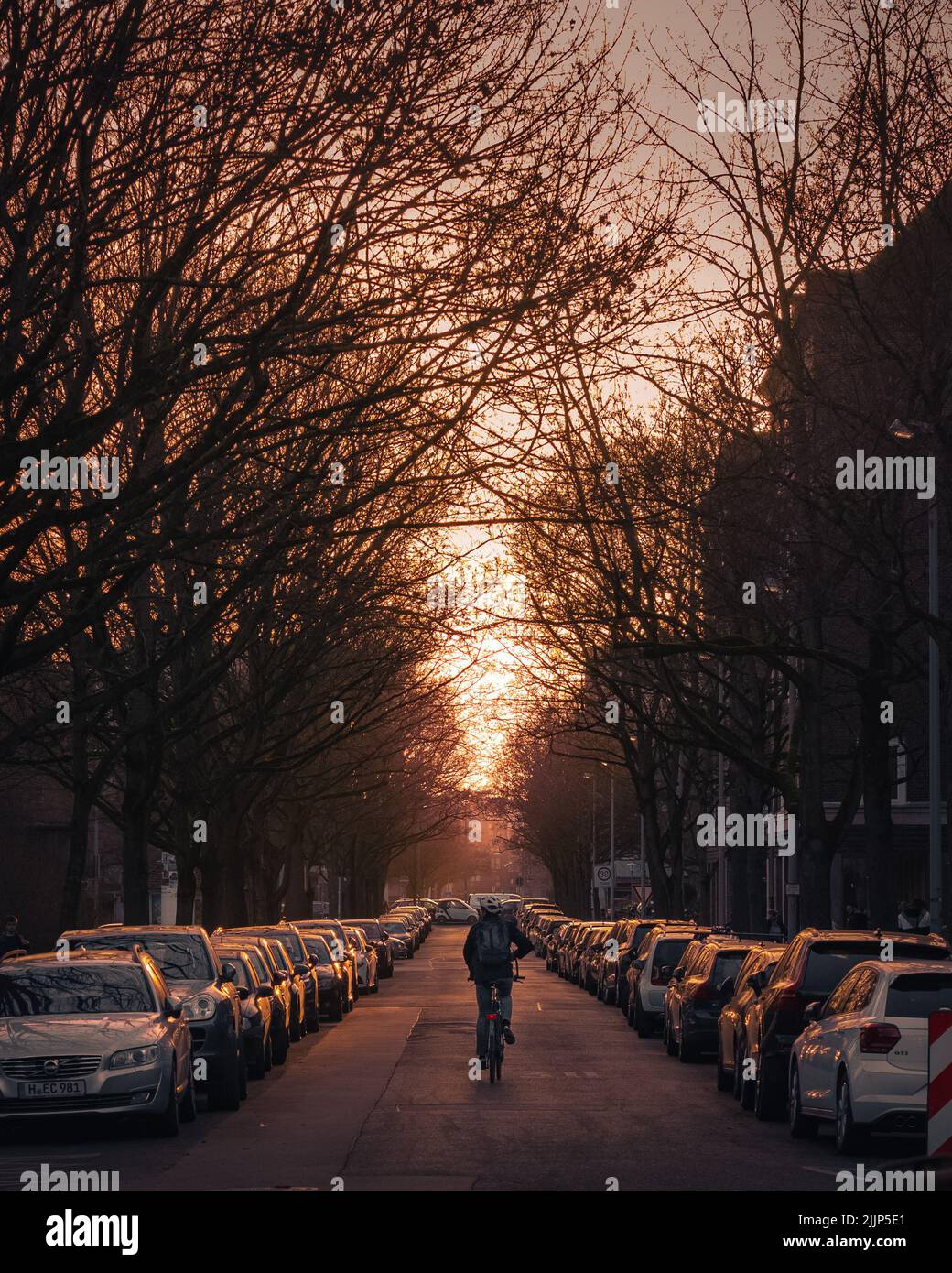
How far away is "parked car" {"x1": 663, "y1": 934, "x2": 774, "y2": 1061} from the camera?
2584 cm

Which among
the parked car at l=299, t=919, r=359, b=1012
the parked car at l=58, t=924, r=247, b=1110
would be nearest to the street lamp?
the parked car at l=58, t=924, r=247, b=1110

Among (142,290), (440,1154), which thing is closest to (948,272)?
(142,290)

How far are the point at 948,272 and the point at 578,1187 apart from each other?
44.3 ft

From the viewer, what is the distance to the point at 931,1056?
12.2 m

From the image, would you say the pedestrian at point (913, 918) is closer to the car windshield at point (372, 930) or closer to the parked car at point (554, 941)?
the parked car at point (554, 941)

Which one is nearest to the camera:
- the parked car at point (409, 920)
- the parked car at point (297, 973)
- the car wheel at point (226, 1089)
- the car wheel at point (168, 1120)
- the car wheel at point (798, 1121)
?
the car wheel at point (168, 1120)

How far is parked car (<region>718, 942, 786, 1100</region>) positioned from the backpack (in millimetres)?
2408

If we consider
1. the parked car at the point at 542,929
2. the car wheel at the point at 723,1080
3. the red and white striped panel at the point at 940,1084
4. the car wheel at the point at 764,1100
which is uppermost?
the red and white striped panel at the point at 940,1084

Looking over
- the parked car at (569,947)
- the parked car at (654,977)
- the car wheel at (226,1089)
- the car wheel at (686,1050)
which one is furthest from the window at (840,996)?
the parked car at (569,947)

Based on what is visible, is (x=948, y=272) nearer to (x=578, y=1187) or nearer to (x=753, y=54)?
(x=753, y=54)

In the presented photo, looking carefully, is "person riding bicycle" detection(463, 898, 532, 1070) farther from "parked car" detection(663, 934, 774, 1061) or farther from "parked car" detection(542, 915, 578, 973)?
"parked car" detection(542, 915, 578, 973)

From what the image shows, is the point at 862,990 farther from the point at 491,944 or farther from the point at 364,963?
the point at 364,963

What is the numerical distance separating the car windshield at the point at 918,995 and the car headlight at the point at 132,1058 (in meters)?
5.64

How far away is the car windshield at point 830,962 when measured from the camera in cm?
1855
